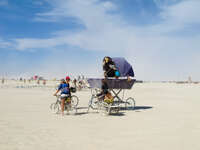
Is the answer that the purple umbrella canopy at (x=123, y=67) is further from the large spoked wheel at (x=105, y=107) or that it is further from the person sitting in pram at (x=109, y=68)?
the large spoked wheel at (x=105, y=107)

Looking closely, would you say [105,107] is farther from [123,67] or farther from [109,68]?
[123,67]

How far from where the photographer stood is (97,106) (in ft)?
40.9

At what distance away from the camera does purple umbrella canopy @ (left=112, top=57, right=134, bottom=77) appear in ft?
45.6

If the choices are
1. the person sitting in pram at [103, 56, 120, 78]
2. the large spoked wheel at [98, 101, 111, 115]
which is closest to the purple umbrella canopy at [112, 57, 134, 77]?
the person sitting in pram at [103, 56, 120, 78]

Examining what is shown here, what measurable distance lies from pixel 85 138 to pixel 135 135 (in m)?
1.52

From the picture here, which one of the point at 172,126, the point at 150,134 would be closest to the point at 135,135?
the point at 150,134

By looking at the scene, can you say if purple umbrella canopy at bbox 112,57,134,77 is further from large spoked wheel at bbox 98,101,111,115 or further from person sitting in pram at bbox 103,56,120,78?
large spoked wheel at bbox 98,101,111,115

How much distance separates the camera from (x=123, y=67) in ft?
45.9

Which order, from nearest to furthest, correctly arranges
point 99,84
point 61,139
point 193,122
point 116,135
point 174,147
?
point 174,147 → point 61,139 → point 116,135 → point 193,122 → point 99,84

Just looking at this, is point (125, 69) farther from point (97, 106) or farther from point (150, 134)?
point (150, 134)

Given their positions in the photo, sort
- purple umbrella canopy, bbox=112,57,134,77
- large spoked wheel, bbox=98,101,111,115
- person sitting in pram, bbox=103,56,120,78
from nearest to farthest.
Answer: large spoked wheel, bbox=98,101,111,115
person sitting in pram, bbox=103,56,120,78
purple umbrella canopy, bbox=112,57,134,77

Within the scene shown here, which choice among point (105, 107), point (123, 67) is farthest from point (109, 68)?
point (105, 107)

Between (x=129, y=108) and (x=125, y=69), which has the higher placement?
(x=125, y=69)

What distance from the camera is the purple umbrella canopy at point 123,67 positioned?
13.9m
